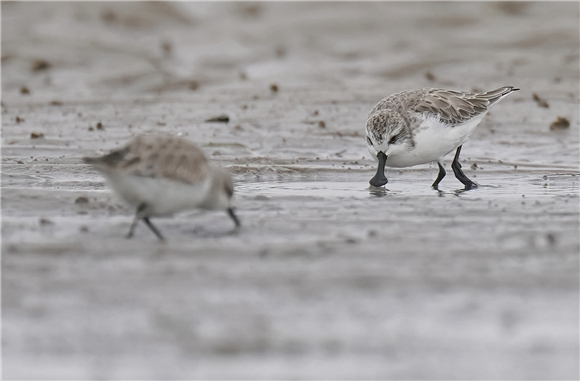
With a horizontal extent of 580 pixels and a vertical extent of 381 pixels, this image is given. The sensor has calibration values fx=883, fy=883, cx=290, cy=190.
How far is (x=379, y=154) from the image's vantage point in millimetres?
8836

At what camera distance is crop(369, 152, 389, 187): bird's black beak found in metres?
8.55

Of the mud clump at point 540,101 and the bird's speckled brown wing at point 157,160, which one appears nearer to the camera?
the bird's speckled brown wing at point 157,160

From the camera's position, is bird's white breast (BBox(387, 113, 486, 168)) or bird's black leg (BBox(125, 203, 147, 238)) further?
bird's white breast (BBox(387, 113, 486, 168))

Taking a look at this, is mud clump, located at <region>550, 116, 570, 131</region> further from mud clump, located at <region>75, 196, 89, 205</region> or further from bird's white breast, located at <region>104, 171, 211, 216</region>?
bird's white breast, located at <region>104, 171, 211, 216</region>

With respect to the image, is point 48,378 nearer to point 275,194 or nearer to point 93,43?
point 275,194

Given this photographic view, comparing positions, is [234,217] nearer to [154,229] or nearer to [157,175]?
[154,229]

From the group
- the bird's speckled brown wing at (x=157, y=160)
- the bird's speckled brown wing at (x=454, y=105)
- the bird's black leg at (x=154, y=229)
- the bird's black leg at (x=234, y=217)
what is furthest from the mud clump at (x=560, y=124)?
the bird's black leg at (x=154, y=229)

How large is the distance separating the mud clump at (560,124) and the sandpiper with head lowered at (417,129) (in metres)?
3.46

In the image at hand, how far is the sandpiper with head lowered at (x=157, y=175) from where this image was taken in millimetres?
5703

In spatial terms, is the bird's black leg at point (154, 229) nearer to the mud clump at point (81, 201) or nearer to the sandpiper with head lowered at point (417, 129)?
the mud clump at point (81, 201)

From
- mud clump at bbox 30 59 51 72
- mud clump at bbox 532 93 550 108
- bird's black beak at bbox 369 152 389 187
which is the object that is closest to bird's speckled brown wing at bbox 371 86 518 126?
bird's black beak at bbox 369 152 389 187

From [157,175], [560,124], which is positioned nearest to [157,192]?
[157,175]

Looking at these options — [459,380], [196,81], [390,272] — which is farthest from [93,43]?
[459,380]

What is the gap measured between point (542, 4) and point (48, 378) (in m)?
20.9
